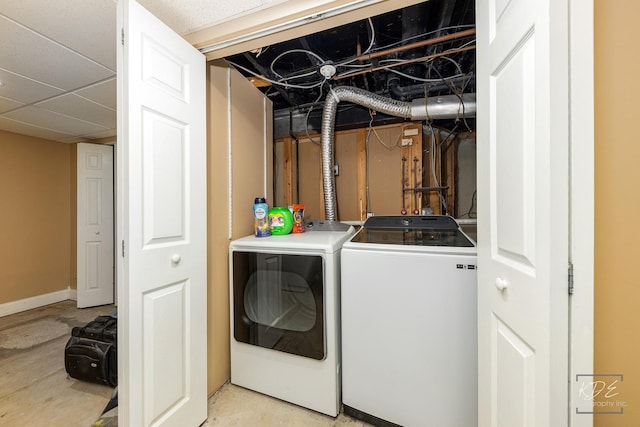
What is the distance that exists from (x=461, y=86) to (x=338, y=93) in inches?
40.9

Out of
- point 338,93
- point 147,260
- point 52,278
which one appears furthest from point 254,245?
point 52,278

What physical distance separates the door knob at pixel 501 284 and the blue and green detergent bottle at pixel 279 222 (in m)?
1.36

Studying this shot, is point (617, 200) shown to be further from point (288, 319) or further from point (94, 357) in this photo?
point (94, 357)

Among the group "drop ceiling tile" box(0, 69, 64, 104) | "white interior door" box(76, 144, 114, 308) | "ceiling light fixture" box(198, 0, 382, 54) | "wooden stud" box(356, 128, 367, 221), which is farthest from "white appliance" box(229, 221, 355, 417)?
"white interior door" box(76, 144, 114, 308)

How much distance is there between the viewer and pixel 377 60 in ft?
5.63

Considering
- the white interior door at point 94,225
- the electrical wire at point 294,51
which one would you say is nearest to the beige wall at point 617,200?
the electrical wire at point 294,51

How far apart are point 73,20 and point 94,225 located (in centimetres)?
276

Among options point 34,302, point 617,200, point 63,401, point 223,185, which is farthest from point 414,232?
point 34,302

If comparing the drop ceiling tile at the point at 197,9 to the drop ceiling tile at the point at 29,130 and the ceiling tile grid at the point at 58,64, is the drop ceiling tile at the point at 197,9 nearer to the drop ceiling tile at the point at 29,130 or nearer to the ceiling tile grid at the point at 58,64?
the ceiling tile grid at the point at 58,64

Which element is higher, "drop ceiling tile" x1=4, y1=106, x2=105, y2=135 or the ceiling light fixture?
"drop ceiling tile" x1=4, y1=106, x2=105, y2=135

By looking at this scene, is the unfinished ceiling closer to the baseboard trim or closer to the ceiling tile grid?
the ceiling tile grid

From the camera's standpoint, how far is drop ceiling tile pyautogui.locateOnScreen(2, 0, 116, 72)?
3.80 feet

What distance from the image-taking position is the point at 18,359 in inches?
78.2

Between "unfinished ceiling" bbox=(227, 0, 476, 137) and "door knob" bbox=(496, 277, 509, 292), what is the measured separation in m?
1.45
